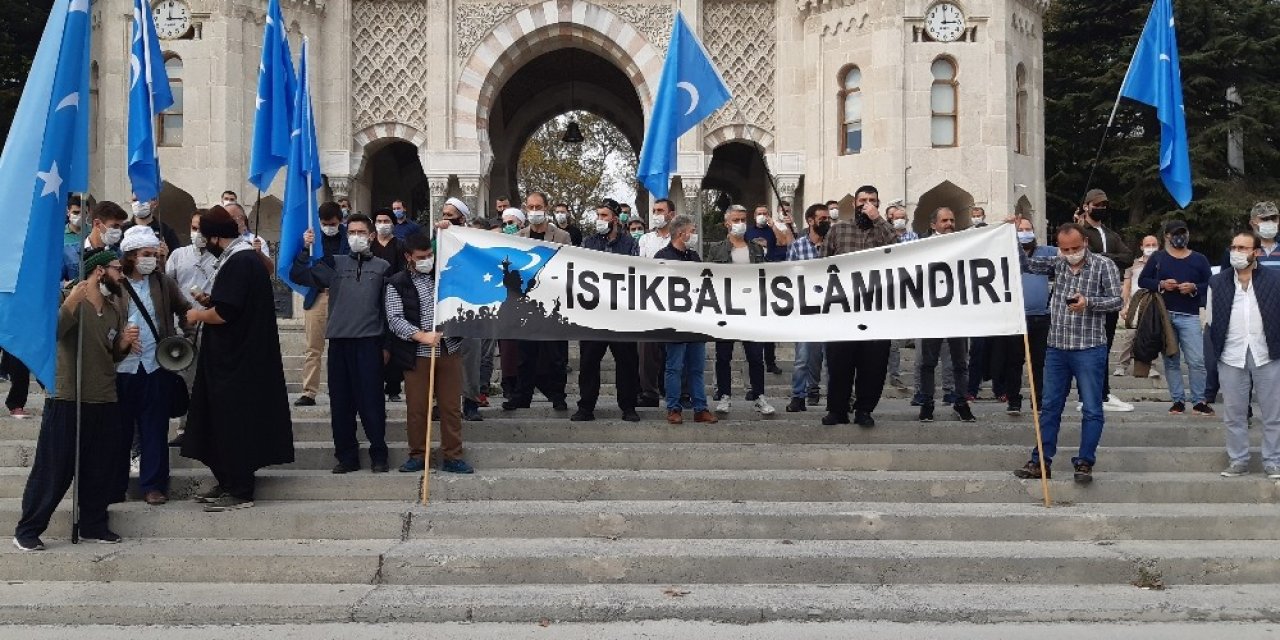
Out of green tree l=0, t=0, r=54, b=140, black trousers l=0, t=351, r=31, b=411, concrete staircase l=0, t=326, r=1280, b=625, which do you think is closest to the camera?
concrete staircase l=0, t=326, r=1280, b=625

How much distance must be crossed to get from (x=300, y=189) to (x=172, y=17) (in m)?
12.2

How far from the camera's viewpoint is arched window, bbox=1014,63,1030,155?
829 inches

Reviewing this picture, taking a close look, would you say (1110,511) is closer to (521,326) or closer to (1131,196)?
(521,326)

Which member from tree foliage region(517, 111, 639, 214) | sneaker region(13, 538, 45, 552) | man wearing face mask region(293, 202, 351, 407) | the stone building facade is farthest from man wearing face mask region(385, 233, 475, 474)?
tree foliage region(517, 111, 639, 214)

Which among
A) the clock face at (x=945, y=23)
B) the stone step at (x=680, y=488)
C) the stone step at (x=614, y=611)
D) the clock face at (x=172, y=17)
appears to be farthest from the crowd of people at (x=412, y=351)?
the clock face at (x=945, y=23)

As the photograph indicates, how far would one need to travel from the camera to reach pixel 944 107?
20281 millimetres

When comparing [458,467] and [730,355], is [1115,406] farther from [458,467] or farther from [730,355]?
[458,467]

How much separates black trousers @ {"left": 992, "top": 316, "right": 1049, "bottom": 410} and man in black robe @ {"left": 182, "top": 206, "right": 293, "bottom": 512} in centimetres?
644

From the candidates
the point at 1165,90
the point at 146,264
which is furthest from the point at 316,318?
the point at 1165,90

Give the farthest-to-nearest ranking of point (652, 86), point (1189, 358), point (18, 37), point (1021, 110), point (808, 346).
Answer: point (18, 37) → point (1021, 110) → point (652, 86) → point (1189, 358) → point (808, 346)

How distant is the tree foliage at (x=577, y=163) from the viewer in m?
47.7

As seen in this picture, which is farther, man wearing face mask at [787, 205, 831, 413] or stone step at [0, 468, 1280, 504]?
man wearing face mask at [787, 205, 831, 413]

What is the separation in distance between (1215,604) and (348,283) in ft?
20.7

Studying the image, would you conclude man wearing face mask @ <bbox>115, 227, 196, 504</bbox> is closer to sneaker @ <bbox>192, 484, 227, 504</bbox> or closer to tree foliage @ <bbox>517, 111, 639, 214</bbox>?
sneaker @ <bbox>192, 484, 227, 504</bbox>
